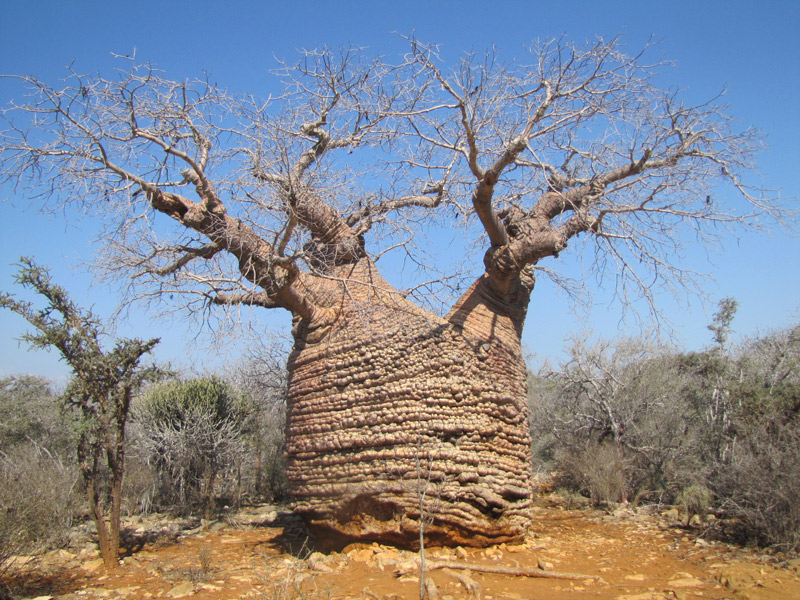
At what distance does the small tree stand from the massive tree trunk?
67.4 inches

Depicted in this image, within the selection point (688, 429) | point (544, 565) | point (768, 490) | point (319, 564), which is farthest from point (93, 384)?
point (688, 429)

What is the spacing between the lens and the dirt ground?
4.30 metres

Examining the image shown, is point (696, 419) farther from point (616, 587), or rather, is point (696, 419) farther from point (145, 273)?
point (145, 273)

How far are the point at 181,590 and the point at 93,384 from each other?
2235 mm

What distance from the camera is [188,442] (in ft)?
27.8

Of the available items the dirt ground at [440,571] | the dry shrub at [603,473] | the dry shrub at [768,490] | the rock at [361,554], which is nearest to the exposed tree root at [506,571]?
the dirt ground at [440,571]

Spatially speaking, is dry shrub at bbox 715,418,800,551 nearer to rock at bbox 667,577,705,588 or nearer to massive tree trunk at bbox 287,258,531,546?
rock at bbox 667,577,705,588

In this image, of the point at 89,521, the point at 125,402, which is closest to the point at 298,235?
the point at 125,402

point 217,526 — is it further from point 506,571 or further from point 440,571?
point 506,571

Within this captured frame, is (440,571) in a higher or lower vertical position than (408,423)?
lower

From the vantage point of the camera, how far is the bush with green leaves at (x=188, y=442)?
329 inches

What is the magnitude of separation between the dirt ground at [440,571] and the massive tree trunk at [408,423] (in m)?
0.34

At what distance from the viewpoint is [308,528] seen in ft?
19.6

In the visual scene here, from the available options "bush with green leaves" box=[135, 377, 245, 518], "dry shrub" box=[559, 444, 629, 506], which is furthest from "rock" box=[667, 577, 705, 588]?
"bush with green leaves" box=[135, 377, 245, 518]
